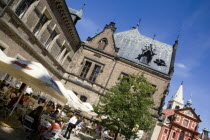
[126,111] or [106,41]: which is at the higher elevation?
[106,41]

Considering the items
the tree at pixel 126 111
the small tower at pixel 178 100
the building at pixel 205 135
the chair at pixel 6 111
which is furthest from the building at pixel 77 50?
the small tower at pixel 178 100

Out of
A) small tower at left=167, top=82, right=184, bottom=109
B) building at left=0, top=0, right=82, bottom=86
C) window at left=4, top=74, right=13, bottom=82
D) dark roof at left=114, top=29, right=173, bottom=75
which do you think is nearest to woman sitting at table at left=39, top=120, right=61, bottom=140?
building at left=0, top=0, right=82, bottom=86

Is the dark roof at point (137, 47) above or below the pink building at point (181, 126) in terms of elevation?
above

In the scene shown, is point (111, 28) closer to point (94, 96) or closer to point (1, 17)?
point (94, 96)

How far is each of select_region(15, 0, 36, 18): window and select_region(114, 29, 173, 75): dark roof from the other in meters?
15.5

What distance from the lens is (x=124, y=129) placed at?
47.1ft

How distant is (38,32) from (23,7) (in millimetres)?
2894

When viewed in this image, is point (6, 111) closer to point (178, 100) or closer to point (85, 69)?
point (85, 69)

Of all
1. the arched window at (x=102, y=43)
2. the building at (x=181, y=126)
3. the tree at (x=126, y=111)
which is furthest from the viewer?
the building at (x=181, y=126)

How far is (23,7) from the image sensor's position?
13281 millimetres

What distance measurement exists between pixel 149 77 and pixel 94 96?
25.3ft

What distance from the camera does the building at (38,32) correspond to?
1192 cm

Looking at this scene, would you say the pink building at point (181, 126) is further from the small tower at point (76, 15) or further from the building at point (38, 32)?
the small tower at point (76, 15)

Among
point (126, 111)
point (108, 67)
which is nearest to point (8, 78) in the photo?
point (126, 111)
